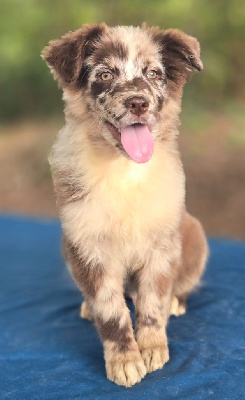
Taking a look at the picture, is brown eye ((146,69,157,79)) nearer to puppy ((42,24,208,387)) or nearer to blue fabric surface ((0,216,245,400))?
puppy ((42,24,208,387))

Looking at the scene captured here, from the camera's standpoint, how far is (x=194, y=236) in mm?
3492

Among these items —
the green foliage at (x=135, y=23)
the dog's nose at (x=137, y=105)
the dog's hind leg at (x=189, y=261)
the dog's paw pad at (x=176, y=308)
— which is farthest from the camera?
the green foliage at (x=135, y=23)

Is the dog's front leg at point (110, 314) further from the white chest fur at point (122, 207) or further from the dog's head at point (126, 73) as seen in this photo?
the dog's head at point (126, 73)

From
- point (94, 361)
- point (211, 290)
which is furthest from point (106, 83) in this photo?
point (211, 290)

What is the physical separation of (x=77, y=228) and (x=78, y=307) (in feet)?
3.91

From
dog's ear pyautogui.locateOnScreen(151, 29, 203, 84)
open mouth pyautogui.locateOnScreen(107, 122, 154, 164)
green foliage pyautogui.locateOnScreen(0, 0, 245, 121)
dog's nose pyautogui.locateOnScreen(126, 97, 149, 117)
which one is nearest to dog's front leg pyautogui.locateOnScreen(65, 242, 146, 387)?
open mouth pyautogui.locateOnScreen(107, 122, 154, 164)

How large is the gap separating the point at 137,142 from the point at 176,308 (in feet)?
4.53

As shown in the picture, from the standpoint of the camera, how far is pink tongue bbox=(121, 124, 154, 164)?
8.62ft

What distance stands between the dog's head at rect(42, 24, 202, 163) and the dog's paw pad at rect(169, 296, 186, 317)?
126 centimetres

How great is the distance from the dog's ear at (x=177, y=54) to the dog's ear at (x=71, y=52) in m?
0.37

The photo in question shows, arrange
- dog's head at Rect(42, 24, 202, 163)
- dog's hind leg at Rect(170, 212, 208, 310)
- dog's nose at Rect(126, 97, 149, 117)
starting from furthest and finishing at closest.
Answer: dog's hind leg at Rect(170, 212, 208, 310), dog's head at Rect(42, 24, 202, 163), dog's nose at Rect(126, 97, 149, 117)

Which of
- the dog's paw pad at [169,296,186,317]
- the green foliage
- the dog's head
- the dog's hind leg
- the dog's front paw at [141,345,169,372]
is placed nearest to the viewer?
the dog's head

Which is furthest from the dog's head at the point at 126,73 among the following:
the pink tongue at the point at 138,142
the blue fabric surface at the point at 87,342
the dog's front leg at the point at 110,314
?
the blue fabric surface at the point at 87,342

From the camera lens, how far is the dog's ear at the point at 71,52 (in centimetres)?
281
